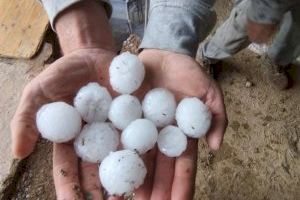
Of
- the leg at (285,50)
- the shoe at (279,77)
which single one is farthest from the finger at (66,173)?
the shoe at (279,77)

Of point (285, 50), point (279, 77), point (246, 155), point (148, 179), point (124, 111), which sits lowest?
point (246, 155)

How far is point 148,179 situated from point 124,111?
0.18 meters

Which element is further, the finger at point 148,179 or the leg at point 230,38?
the leg at point 230,38

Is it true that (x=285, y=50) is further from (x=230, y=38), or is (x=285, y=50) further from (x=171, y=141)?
(x=171, y=141)

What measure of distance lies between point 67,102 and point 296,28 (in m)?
0.94

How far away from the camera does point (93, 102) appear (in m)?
1.15

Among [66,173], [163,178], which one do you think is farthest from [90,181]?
[163,178]

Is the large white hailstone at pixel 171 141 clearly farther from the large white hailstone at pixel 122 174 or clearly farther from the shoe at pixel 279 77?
the shoe at pixel 279 77

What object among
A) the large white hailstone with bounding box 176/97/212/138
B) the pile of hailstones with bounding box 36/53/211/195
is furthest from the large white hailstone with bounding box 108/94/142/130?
the large white hailstone with bounding box 176/97/212/138

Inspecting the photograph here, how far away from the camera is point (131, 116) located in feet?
3.85

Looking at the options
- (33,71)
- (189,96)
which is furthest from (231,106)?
(33,71)

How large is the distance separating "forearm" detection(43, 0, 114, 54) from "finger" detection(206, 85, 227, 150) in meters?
0.38

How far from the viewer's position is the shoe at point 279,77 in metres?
1.85

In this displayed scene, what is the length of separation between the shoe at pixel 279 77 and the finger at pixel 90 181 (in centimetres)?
101
